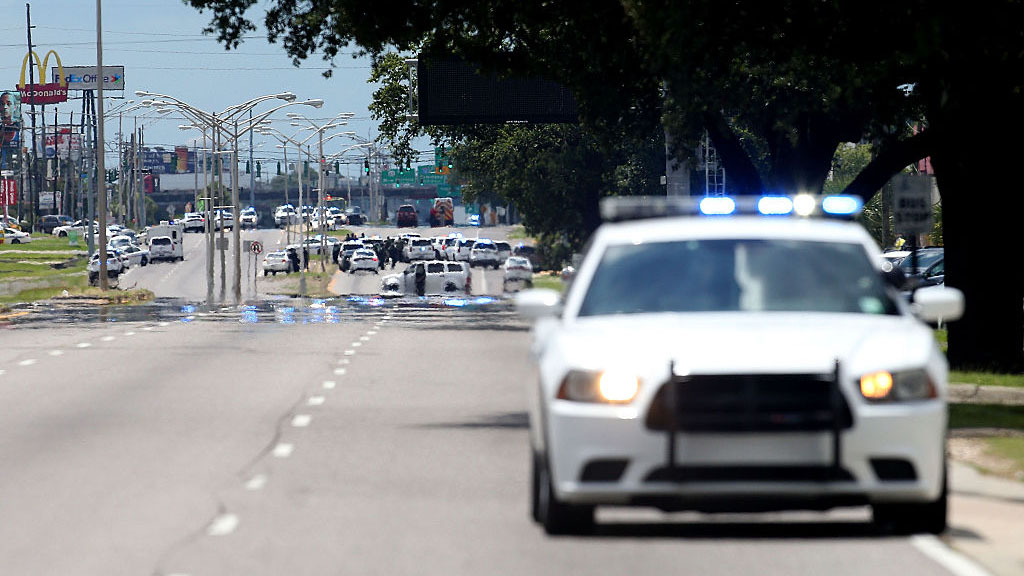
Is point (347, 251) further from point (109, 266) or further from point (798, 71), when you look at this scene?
point (798, 71)

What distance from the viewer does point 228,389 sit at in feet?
73.0

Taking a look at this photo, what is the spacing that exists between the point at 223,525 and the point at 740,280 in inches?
183

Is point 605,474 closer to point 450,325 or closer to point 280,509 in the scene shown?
point 280,509

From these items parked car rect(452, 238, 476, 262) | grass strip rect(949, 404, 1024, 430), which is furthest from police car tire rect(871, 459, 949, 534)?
parked car rect(452, 238, 476, 262)

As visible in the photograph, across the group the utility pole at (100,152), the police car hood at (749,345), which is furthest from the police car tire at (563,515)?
the utility pole at (100,152)

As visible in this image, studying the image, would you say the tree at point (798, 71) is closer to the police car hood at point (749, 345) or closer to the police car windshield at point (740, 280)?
the police car windshield at point (740, 280)

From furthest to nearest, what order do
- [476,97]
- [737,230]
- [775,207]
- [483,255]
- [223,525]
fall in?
[483,255], [476,97], [223,525], [775,207], [737,230]

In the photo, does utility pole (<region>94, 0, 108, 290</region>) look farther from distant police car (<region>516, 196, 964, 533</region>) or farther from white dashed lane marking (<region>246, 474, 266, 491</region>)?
distant police car (<region>516, 196, 964, 533</region>)

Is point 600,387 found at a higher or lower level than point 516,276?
higher

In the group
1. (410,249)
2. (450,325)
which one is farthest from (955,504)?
(410,249)

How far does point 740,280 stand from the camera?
28.8 feet

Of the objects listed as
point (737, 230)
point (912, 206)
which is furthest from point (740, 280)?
point (912, 206)

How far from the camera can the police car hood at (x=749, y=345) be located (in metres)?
7.56

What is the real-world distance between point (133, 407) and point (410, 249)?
299 feet
